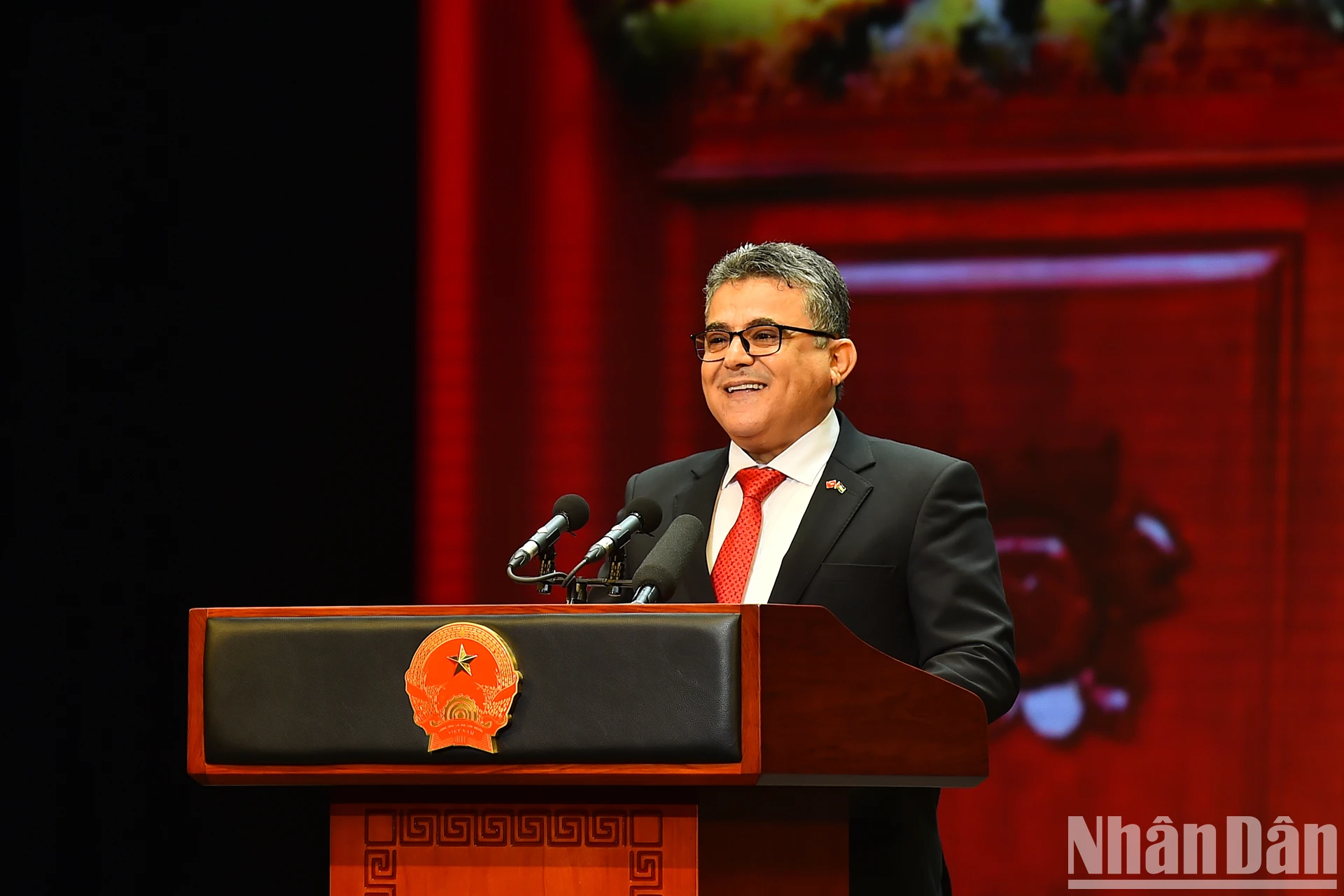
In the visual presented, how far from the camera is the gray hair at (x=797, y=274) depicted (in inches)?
86.0

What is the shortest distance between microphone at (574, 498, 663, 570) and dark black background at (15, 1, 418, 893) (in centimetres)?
198

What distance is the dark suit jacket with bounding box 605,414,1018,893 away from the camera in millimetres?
1867

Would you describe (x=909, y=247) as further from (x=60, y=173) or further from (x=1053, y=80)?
(x=60, y=173)

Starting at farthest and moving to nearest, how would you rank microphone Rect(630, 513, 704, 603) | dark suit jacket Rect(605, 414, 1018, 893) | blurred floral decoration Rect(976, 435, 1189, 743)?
1. blurred floral decoration Rect(976, 435, 1189, 743)
2. dark suit jacket Rect(605, 414, 1018, 893)
3. microphone Rect(630, 513, 704, 603)

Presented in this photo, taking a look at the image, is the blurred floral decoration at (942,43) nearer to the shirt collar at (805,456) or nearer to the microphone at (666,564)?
the shirt collar at (805,456)

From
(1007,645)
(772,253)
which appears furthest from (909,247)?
(1007,645)

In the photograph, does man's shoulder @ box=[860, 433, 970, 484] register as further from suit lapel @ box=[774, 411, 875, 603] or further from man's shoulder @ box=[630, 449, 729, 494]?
man's shoulder @ box=[630, 449, 729, 494]

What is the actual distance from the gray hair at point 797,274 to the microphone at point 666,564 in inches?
23.2

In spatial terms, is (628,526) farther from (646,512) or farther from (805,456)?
(805,456)

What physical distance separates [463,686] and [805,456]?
2.97ft

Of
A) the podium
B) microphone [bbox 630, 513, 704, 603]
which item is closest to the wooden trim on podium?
the podium

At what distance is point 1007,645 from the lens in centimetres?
191

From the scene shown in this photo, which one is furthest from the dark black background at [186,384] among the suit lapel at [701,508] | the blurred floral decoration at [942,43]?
the suit lapel at [701,508]

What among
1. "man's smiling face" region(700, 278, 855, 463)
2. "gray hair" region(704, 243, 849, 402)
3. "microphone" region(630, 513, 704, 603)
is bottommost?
"microphone" region(630, 513, 704, 603)
